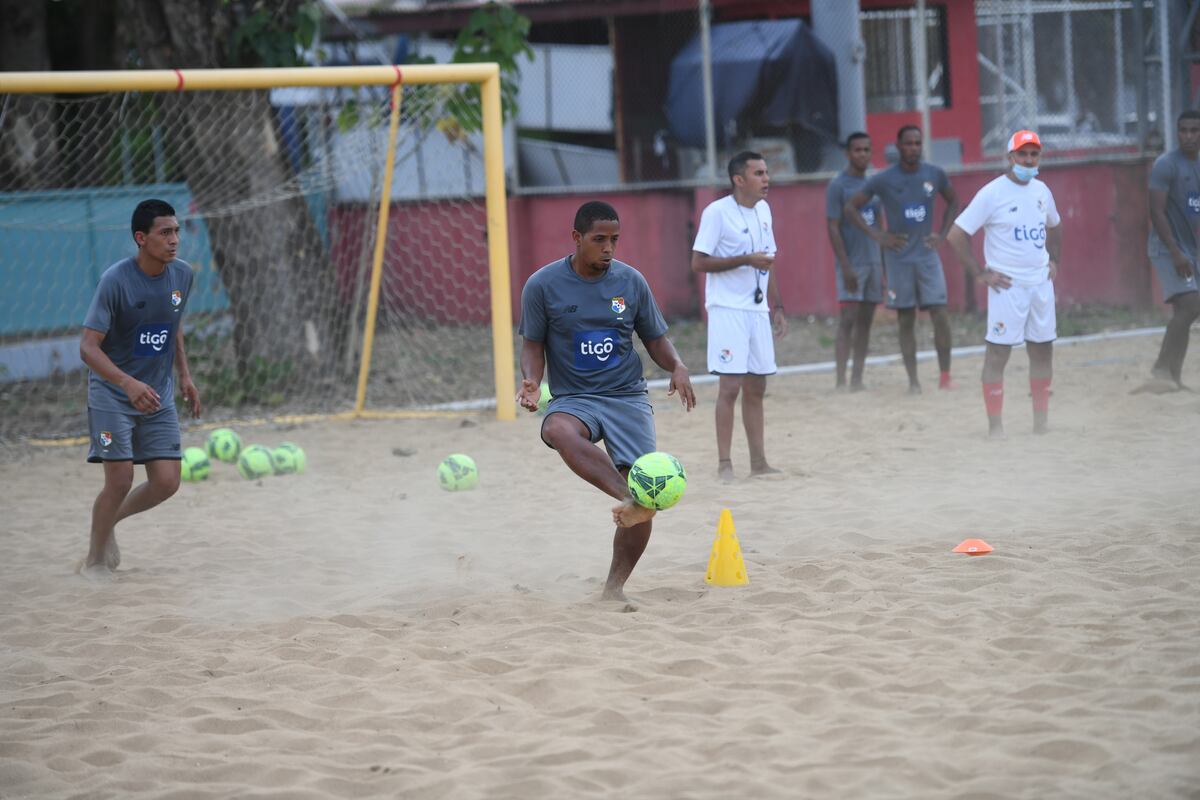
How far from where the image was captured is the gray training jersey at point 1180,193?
Answer: 10211 millimetres

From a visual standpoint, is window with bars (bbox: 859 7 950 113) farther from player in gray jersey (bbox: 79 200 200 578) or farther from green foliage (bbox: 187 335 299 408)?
player in gray jersey (bbox: 79 200 200 578)

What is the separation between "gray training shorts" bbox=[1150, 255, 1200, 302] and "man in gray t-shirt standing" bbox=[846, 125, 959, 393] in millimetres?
1745

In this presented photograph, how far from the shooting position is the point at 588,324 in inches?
226

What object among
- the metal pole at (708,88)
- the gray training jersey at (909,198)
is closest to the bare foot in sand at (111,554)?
the gray training jersey at (909,198)

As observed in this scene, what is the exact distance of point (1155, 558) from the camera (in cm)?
605

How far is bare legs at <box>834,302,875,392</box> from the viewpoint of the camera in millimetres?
11727

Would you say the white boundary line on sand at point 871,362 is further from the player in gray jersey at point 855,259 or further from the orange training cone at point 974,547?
the orange training cone at point 974,547

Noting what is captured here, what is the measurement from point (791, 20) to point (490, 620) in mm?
12402

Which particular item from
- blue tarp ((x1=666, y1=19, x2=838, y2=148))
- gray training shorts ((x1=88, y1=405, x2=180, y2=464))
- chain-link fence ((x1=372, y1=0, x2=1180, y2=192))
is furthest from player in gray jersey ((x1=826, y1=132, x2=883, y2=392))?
gray training shorts ((x1=88, y1=405, x2=180, y2=464))

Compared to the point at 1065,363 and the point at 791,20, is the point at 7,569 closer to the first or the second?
the point at 1065,363

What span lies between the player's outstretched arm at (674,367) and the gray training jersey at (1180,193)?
5.96m

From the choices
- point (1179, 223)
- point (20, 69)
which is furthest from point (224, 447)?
point (1179, 223)

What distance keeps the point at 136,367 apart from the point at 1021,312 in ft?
18.9

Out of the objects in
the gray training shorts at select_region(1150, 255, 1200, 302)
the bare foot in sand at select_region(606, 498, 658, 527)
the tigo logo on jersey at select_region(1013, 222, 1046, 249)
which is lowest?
the bare foot in sand at select_region(606, 498, 658, 527)
